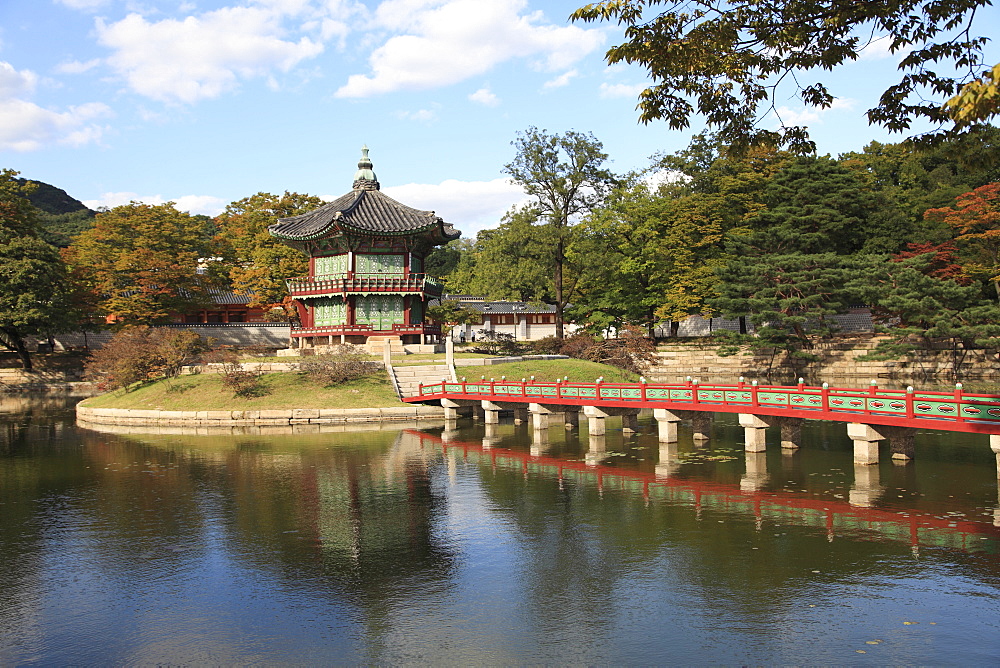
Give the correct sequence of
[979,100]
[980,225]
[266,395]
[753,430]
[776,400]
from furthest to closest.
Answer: [980,225]
[266,395]
[753,430]
[776,400]
[979,100]

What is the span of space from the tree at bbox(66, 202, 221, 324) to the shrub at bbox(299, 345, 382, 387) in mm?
28403

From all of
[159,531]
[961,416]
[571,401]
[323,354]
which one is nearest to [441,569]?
[159,531]

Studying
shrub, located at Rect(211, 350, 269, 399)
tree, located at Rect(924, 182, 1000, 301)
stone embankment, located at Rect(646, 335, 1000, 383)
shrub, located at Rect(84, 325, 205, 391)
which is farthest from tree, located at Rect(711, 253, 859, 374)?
shrub, located at Rect(84, 325, 205, 391)

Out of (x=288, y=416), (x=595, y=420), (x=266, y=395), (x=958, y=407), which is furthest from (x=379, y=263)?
(x=958, y=407)

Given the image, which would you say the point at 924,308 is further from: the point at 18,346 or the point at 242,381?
the point at 18,346

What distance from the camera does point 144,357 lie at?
44.3 metres

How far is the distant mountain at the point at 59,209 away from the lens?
11144 cm

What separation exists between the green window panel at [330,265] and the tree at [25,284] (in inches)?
853

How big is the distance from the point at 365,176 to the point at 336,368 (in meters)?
23.8

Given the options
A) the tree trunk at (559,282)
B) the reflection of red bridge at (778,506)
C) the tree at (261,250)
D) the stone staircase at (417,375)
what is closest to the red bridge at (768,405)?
the reflection of red bridge at (778,506)

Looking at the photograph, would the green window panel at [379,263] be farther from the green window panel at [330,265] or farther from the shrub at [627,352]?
the shrub at [627,352]

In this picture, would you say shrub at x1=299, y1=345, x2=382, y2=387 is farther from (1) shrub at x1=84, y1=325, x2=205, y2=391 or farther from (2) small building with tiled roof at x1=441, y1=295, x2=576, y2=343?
(2) small building with tiled roof at x1=441, y1=295, x2=576, y2=343

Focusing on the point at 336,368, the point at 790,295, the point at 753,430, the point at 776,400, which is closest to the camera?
the point at 776,400

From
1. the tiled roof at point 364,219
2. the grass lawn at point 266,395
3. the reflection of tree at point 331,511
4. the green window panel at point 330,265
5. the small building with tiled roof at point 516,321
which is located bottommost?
the reflection of tree at point 331,511
